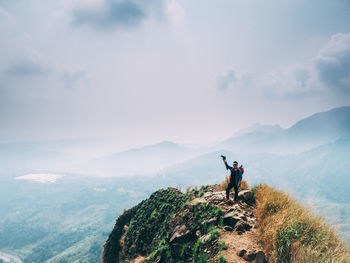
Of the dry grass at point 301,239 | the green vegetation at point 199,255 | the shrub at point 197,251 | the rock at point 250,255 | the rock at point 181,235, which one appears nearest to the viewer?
the dry grass at point 301,239

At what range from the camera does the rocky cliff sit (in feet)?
31.2

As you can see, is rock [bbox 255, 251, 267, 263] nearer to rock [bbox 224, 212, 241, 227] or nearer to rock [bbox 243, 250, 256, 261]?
rock [bbox 243, 250, 256, 261]

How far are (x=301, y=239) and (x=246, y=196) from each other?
6.29 metres

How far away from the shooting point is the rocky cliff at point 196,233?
950cm

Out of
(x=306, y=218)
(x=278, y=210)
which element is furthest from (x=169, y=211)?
(x=306, y=218)

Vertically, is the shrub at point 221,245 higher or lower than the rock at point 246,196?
lower

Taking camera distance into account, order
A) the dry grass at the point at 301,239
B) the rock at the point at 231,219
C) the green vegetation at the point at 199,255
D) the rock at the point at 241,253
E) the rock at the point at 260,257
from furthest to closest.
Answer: the rock at the point at 231,219
the green vegetation at the point at 199,255
the rock at the point at 241,253
the rock at the point at 260,257
the dry grass at the point at 301,239

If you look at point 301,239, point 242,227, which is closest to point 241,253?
point 242,227

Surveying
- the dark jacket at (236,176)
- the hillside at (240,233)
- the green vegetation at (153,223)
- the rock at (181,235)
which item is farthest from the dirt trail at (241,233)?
the green vegetation at (153,223)

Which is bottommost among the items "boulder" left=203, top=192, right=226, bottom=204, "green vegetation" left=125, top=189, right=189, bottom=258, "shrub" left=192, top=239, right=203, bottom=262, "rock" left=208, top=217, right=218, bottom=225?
"green vegetation" left=125, top=189, right=189, bottom=258

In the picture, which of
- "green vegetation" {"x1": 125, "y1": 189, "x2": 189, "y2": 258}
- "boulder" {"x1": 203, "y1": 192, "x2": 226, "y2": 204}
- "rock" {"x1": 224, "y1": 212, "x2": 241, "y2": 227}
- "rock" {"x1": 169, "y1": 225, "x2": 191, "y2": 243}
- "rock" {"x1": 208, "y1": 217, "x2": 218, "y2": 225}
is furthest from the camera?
"green vegetation" {"x1": 125, "y1": 189, "x2": 189, "y2": 258}

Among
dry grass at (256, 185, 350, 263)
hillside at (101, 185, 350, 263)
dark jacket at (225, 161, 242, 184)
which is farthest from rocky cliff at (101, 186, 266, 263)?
dark jacket at (225, 161, 242, 184)

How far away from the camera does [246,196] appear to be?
14.1m

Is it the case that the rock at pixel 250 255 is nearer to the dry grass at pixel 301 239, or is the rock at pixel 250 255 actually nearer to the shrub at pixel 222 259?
the dry grass at pixel 301 239
